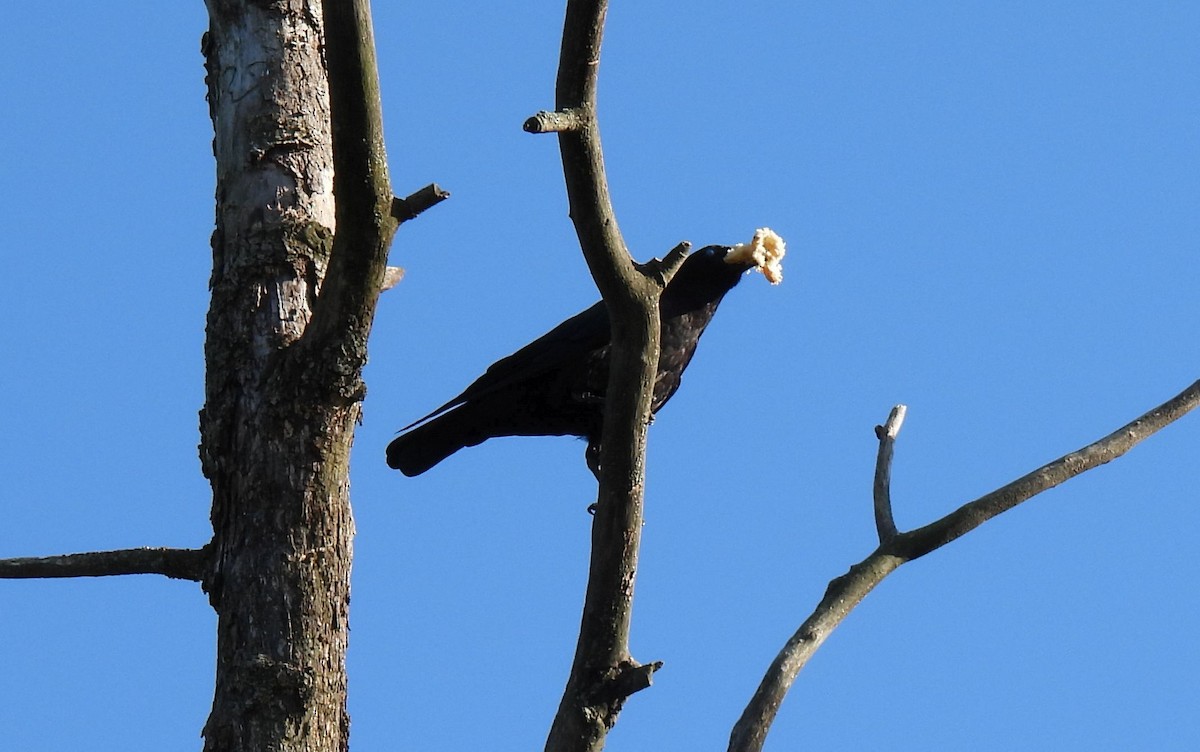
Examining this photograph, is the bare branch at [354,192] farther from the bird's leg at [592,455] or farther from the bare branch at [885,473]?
the bird's leg at [592,455]

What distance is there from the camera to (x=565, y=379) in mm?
5406

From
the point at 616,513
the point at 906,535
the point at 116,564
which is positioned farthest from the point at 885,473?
the point at 116,564

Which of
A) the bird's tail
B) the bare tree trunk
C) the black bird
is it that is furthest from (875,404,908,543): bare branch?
the bird's tail

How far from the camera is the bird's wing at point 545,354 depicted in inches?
212

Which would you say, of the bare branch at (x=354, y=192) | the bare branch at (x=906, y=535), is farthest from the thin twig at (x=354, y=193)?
the bare branch at (x=906, y=535)

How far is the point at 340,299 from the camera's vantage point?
10.1 feet

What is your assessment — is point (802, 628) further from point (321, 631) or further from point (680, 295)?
point (680, 295)

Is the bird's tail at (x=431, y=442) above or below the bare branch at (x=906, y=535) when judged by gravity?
above

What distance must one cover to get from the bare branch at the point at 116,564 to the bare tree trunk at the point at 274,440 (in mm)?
67

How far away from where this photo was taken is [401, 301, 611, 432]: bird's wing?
5387mm

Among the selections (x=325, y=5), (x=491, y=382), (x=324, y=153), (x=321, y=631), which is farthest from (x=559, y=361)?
(x=325, y=5)

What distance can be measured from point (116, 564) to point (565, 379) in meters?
2.32

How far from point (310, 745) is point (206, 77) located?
5.72 feet

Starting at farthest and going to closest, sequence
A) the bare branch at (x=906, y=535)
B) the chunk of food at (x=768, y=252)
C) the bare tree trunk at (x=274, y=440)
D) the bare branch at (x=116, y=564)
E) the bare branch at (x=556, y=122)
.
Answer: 1. the chunk of food at (x=768, y=252)
2. the bare branch at (x=116, y=564)
3. the bare tree trunk at (x=274, y=440)
4. the bare branch at (x=906, y=535)
5. the bare branch at (x=556, y=122)
